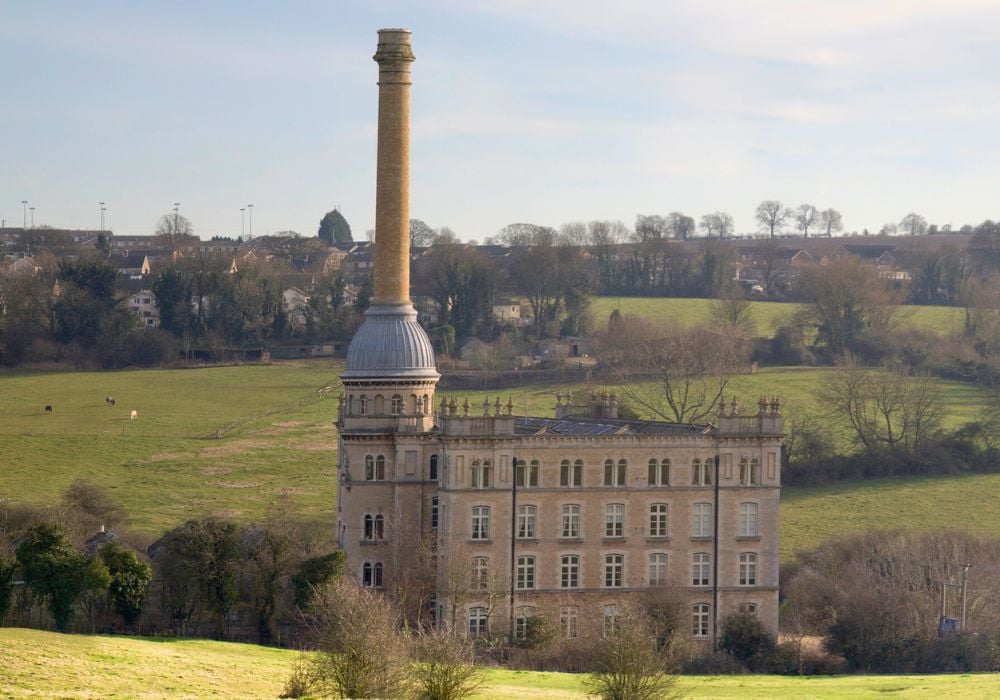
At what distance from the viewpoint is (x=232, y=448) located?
102312 millimetres

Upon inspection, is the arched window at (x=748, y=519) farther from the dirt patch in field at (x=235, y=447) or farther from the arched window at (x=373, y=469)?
the dirt patch in field at (x=235, y=447)

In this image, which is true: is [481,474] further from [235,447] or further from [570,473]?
[235,447]

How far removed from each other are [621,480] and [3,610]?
2180 centimetres

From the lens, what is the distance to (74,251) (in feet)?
521

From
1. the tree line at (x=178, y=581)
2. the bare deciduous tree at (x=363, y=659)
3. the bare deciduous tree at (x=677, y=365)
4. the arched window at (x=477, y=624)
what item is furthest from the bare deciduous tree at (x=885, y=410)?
the bare deciduous tree at (x=363, y=659)

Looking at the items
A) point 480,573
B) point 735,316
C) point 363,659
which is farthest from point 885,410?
point 363,659

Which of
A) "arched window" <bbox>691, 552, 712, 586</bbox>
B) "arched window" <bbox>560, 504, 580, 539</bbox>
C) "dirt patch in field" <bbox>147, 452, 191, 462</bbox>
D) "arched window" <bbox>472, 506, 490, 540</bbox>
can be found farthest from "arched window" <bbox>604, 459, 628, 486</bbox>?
"dirt patch in field" <bbox>147, 452, 191, 462</bbox>

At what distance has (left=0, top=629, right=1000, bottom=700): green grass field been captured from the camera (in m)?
49.6

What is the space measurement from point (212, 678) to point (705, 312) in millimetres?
96390

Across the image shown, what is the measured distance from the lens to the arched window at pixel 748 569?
232 feet

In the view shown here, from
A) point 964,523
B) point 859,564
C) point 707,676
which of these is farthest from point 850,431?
point 707,676

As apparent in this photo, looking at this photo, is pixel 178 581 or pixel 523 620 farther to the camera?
pixel 523 620

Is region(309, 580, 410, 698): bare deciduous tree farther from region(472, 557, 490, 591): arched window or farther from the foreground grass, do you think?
the foreground grass

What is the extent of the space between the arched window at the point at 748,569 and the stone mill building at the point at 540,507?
0.17 ft
